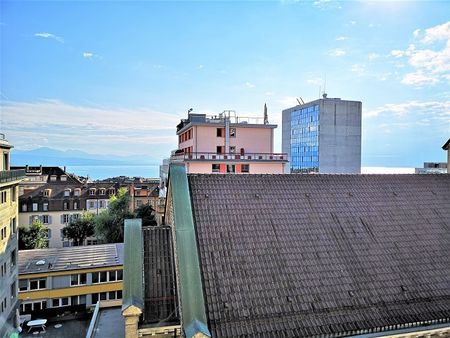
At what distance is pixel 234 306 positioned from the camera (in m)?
10.5

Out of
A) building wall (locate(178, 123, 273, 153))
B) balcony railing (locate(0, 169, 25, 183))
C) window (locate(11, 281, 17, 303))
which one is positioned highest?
building wall (locate(178, 123, 273, 153))

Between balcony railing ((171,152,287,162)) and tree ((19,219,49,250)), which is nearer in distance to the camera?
balcony railing ((171,152,287,162))

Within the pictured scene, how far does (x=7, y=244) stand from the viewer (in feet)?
86.3

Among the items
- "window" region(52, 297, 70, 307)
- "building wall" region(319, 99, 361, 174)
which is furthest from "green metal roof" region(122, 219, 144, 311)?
"building wall" region(319, 99, 361, 174)

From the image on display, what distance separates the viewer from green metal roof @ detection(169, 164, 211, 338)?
9.74 meters

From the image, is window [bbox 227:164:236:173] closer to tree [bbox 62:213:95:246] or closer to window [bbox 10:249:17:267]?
window [bbox 10:249:17:267]

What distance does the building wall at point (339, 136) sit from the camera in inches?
3361

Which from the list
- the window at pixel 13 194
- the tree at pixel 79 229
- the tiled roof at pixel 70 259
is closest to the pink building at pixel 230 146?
the tiled roof at pixel 70 259

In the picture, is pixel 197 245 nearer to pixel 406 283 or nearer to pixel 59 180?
pixel 406 283

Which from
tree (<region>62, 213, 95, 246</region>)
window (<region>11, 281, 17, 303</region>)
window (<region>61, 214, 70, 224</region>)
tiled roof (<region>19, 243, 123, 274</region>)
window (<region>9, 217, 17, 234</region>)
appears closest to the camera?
window (<region>11, 281, 17, 303</region>)

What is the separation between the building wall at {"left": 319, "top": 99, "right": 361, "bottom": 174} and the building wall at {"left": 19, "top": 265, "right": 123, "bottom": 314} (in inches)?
2631

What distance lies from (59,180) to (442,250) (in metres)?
79.0

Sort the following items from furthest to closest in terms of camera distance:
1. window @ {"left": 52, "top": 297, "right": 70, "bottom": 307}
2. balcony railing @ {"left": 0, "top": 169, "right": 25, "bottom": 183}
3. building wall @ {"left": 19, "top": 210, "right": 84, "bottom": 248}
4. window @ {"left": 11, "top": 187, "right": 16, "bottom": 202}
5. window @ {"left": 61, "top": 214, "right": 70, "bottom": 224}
→ window @ {"left": 61, "top": 214, "right": 70, "bottom": 224}
building wall @ {"left": 19, "top": 210, "right": 84, "bottom": 248}
window @ {"left": 52, "top": 297, "right": 70, "bottom": 307}
window @ {"left": 11, "top": 187, "right": 16, "bottom": 202}
balcony railing @ {"left": 0, "top": 169, "right": 25, "bottom": 183}

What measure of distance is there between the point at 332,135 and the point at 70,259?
70750 mm
